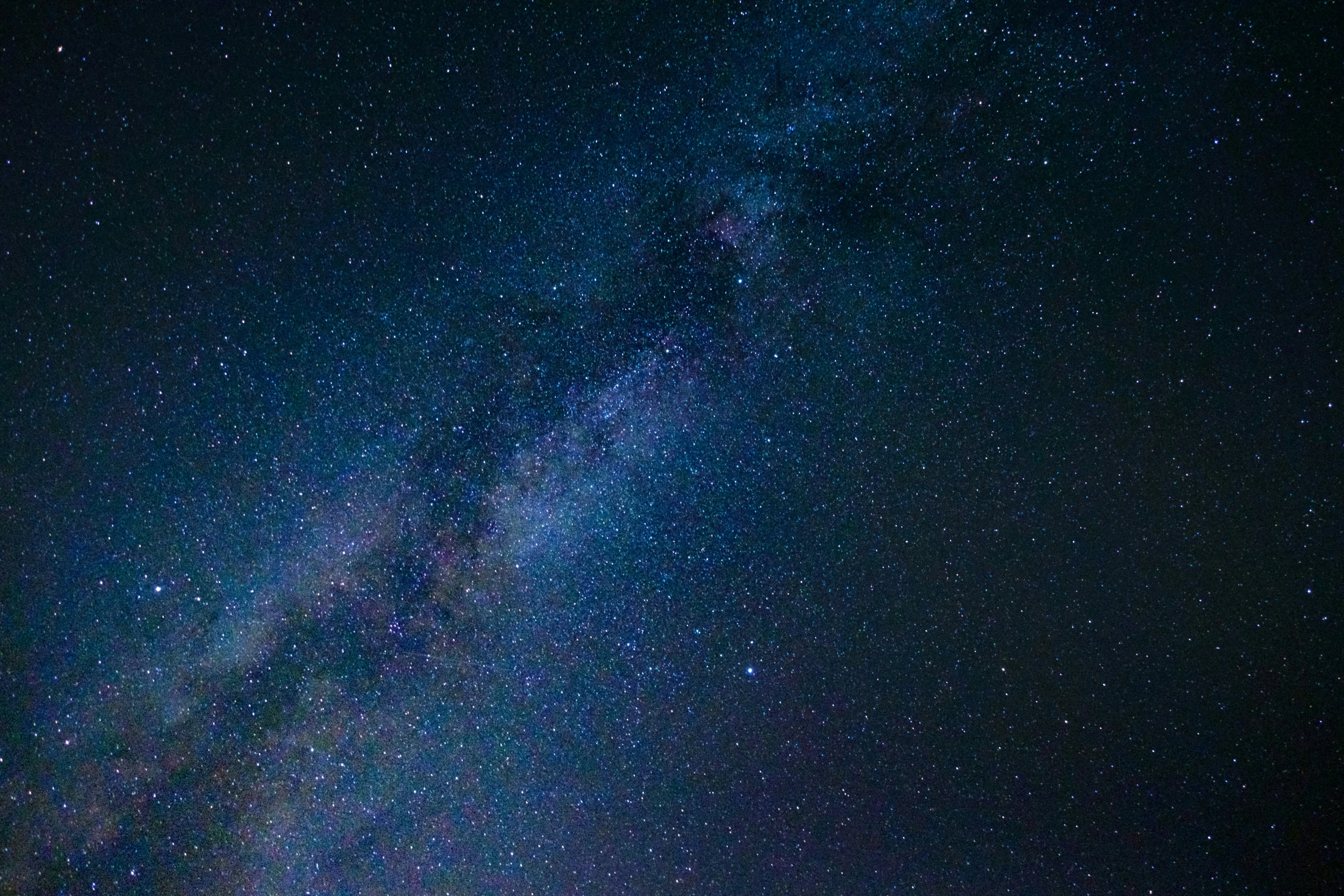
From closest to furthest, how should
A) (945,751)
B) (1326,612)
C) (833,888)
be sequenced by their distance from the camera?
(1326,612) < (945,751) < (833,888)

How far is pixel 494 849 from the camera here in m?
2.82

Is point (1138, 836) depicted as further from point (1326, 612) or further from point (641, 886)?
point (641, 886)

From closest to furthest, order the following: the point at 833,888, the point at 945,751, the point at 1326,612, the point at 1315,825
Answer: the point at 1326,612, the point at 1315,825, the point at 945,751, the point at 833,888

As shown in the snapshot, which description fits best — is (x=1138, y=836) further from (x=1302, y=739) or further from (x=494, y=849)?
(x=494, y=849)

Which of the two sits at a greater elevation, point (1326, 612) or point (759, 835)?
point (1326, 612)

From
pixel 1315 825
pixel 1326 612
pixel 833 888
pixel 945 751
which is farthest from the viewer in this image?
pixel 833 888

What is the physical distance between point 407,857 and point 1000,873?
2628 mm

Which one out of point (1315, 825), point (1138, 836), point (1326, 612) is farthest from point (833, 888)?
point (1326, 612)

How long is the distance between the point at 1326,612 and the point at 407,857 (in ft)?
12.5

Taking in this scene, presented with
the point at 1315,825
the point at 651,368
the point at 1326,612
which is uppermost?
the point at 651,368

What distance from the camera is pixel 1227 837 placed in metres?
2.45

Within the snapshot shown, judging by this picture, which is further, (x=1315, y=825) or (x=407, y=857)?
(x=407, y=857)

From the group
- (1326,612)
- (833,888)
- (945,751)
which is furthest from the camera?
(833,888)

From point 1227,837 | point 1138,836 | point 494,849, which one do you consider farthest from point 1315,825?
point 494,849
